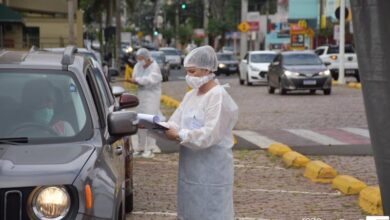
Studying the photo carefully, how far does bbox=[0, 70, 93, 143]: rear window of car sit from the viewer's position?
551 centimetres

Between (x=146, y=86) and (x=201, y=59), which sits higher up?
(x=201, y=59)

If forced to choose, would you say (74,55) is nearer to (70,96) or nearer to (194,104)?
(70,96)

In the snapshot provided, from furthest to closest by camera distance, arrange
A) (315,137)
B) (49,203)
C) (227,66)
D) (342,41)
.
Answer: (227,66), (342,41), (315,137), (49,203)

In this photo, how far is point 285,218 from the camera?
7.94 m

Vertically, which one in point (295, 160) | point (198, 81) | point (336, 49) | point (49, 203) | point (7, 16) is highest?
point (198, 81)

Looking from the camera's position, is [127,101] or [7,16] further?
[7,16]

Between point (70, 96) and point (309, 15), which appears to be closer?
point (70, 96)

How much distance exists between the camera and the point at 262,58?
34906 millimetres

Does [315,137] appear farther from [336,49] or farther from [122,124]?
[336,49]

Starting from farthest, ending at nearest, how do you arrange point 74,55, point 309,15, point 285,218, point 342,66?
point 309,15 → point 342,66 → point 285,218 → point 74,55

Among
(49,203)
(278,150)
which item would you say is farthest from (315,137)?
(49,203)

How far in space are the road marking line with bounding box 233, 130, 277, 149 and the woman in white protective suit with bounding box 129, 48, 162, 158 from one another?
7.43ft

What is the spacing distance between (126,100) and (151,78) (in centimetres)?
400

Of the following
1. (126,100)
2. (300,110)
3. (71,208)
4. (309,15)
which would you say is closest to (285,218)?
(126,100)
